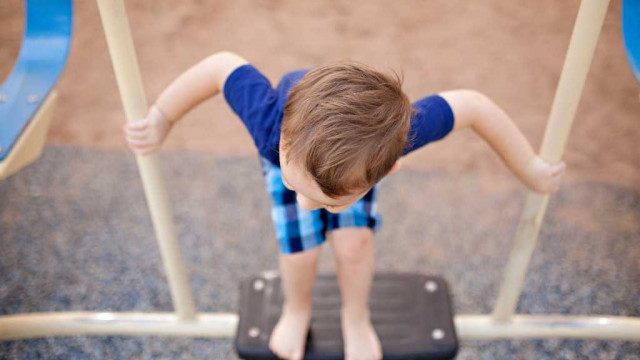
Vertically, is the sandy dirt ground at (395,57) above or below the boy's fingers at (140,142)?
below

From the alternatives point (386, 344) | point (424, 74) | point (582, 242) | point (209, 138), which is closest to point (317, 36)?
point (424, 74)

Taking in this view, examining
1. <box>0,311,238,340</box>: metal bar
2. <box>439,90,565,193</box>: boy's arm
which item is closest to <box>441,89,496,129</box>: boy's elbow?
<box>439,90,565,193</box>: boy's arm

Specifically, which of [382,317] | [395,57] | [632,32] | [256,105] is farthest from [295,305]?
[395,57]

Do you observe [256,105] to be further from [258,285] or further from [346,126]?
[258,285]

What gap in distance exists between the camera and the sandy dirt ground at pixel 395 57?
1.65 metres

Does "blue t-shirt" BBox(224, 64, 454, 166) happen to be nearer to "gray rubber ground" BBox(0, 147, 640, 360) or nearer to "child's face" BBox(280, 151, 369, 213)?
"child's face" BBox(280, 151, 369, 213)

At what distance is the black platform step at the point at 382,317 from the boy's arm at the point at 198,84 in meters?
0.38

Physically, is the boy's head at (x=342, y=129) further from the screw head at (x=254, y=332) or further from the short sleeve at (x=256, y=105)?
the screw head at (x=254, y=332)

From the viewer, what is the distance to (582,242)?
4.56 feet

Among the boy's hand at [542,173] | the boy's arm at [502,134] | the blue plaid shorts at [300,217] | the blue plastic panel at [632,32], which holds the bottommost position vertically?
the blue plaid shorts at [300,217]

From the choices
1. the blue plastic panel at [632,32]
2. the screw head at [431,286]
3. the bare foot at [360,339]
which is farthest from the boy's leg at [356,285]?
the blue plastic panel at [632,32]

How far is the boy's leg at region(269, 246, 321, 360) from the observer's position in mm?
924

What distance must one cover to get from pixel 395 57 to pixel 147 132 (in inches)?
48.7

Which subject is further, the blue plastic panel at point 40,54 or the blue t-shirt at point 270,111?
the blue plastic panel at point 40,54
